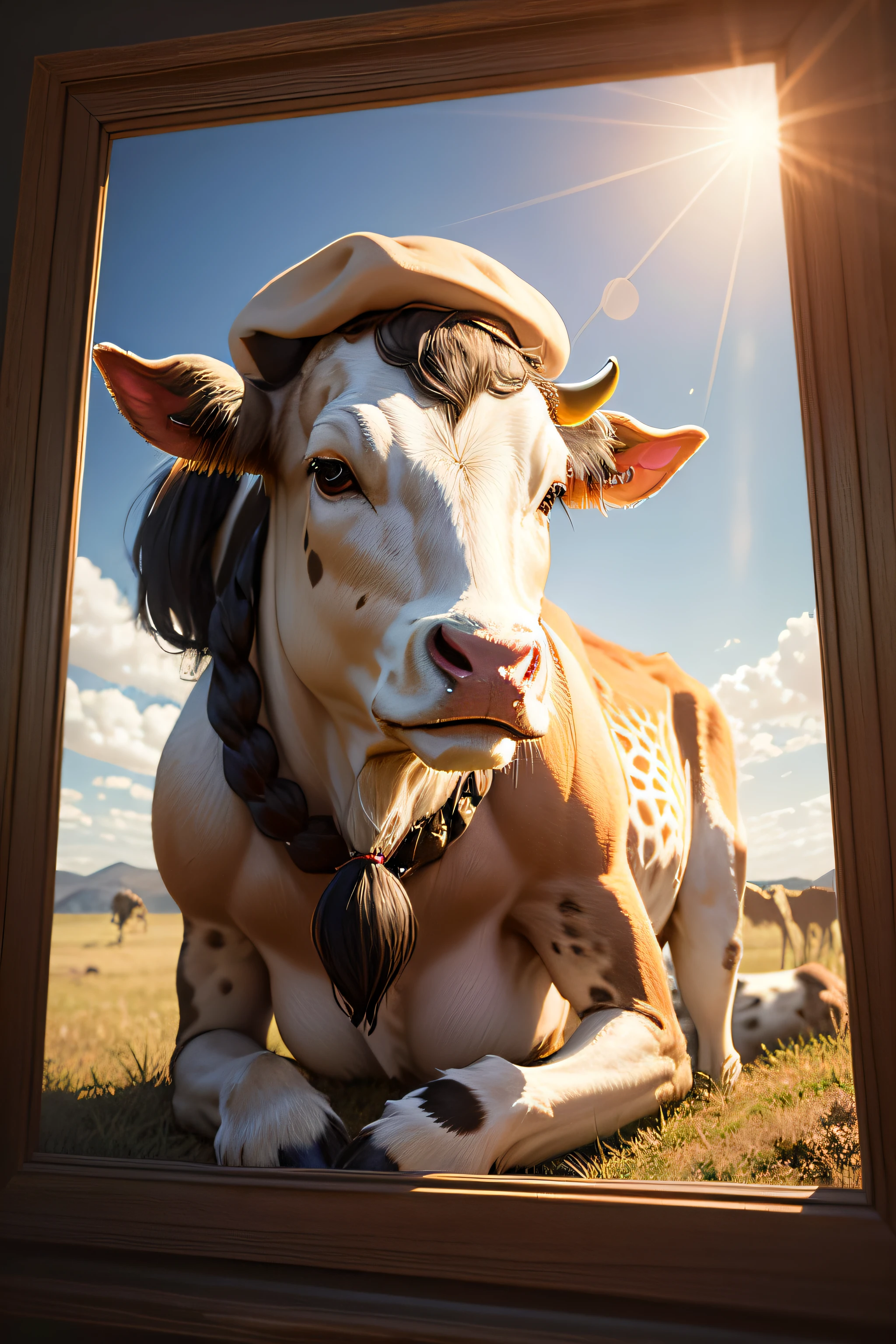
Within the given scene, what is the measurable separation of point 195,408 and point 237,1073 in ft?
2.56

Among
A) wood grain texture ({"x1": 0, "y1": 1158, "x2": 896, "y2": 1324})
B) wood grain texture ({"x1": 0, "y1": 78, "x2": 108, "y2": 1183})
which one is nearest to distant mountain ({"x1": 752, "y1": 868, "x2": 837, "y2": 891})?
wood grain texture ({"x1": 0, "y1": 1158, "x2": 896, "y2": 1324})

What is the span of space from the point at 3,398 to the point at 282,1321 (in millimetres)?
1042

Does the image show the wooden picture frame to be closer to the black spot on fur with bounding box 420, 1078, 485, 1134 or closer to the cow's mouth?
the black spot on fur with bounding box 420, 1078, 485, 1134

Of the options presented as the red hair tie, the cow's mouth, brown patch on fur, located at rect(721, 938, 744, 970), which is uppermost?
the cow's mouth

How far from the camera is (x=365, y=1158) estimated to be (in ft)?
2.81

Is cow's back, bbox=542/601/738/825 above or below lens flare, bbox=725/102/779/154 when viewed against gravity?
below

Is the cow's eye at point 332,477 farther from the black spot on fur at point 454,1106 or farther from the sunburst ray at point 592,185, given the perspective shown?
the black spot on fur at point 454,1106

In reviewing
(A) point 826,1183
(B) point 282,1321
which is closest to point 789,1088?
(A) point 826,1183

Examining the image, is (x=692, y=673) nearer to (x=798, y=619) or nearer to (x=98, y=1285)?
(x=798, y=619)

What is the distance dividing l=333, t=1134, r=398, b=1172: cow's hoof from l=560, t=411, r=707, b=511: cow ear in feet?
2.59

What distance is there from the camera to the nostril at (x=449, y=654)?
2.56 ft

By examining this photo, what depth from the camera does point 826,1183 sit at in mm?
813

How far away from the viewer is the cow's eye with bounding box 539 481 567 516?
1.01 metres

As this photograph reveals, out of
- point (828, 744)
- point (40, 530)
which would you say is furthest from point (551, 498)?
point (40, 530)
